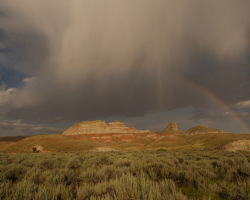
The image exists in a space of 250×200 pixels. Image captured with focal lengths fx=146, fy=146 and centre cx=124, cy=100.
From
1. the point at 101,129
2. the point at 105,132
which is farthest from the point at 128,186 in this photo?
the point at 101,129

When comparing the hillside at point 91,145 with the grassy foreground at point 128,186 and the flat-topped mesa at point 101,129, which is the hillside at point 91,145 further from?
the flat-topped mesa at point 101,129

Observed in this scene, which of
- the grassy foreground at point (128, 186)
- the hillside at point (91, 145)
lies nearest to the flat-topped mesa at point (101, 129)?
the hillside at point (91, 145)

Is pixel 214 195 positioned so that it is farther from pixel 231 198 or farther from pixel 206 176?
pixel 206 176

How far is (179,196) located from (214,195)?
2556 millimetres

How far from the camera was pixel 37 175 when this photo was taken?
725 centimetres

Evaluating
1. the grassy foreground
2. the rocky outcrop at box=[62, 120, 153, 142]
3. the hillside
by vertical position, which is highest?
the rocky outcrop at box=[62, 120, 153, 142]

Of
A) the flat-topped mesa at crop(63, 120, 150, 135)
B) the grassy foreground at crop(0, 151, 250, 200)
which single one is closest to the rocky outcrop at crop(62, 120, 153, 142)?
the flat-topped mesa at crop(63, 120, 150, 135)

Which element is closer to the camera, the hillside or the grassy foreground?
the grassy foreground

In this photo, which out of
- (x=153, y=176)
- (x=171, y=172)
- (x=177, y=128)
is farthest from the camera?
(x=177, y=128)

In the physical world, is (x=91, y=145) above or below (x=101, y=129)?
below

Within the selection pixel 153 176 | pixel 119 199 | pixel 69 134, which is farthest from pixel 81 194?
pixel 69 134

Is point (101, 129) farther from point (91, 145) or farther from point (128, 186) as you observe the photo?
point (128, 186)

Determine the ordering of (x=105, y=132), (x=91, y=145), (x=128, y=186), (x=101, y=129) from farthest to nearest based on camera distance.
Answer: (x=101, y=129)
(x=105, y=132)
(x=91, y=145)
(x=128, y=186)

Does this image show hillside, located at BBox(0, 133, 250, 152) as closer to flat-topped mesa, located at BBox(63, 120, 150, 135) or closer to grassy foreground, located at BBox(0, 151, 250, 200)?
grassy foreground, located at BBox(0, 151, 250, 200)
